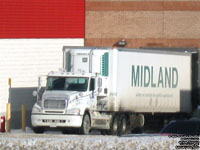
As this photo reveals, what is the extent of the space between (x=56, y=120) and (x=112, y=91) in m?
3.23

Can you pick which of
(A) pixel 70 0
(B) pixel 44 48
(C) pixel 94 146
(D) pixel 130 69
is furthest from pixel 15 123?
(C) pixel 94 146

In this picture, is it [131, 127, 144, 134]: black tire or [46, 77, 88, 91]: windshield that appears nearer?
[46, 77, 88, 91]: windshield

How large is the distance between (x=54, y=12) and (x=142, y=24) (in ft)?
17.5

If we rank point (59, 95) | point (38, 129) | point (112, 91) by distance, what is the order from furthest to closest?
point (112, 91), point (38, 129), point (59, 95)

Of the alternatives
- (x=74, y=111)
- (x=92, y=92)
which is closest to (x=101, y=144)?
(x=74, y=111)

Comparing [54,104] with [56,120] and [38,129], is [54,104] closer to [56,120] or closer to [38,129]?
[56,120]

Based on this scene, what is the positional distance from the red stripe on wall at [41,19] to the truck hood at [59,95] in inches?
455

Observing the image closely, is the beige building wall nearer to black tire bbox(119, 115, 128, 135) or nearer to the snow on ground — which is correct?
black tire bbox(119, 115, 128, 135)

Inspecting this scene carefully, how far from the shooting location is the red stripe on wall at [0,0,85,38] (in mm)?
44312

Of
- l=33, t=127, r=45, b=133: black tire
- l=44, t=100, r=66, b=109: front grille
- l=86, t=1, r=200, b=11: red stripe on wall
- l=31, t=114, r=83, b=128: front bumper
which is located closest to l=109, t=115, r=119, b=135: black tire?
l=31, t=114, r=83, b=128: front bumper

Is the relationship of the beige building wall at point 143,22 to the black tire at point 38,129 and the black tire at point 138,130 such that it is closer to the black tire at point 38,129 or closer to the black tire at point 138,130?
the black tire at point 138,130

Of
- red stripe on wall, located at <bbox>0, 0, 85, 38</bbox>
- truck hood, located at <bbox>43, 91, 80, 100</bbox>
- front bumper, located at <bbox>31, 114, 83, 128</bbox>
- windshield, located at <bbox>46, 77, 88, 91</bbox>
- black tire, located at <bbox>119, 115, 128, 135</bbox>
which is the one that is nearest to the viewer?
front bumper, located at <bbox>31, 114, 83, 128</bbox>

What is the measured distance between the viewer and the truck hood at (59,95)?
33.0 m

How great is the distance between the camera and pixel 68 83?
34.0 meters
